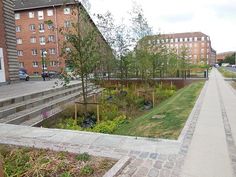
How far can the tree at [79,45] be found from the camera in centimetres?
901

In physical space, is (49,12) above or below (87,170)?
above

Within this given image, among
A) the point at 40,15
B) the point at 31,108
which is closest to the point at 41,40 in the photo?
the point at 40,15

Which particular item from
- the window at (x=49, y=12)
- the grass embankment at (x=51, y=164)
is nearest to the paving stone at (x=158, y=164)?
the grass embankment at (x=51, y=164)

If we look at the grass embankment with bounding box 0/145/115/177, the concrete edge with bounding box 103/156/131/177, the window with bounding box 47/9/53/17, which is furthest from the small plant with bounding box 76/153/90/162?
the window with bounding box 47/9/53/17

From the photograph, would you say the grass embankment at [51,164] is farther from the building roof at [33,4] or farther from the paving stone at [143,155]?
the building roof at [33,4]

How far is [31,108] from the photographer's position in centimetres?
1014

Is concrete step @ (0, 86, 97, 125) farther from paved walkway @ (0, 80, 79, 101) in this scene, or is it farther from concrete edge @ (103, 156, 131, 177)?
concrete edge @ (103, 156, 131, 177)

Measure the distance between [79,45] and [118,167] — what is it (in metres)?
5.85

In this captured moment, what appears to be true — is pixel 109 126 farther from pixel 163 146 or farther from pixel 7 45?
pixel 7 45

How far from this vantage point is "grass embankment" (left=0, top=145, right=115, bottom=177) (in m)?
4.08

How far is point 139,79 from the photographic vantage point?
67.6 ft

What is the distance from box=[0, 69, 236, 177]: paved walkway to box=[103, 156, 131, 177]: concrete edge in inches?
3.1

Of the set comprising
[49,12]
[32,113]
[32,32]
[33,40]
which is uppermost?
[49,12]

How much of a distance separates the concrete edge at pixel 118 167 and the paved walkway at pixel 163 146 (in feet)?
0.26
